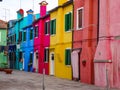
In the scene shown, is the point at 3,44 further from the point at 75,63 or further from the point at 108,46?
the point at 108,46

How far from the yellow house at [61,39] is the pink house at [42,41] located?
196cm

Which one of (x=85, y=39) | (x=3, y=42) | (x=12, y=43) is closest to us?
(x=85, y=39)

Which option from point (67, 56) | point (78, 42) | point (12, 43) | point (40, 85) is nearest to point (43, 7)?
point (67, 56)

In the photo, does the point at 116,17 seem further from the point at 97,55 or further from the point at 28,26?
the point at 28,26

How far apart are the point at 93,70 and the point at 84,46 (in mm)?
2564

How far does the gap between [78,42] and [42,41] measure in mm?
13052

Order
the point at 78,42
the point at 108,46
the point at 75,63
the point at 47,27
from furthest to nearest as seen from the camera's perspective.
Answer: the point at 47,27 → the point at 78,42 → the point at 75,63 → the point at 108,46

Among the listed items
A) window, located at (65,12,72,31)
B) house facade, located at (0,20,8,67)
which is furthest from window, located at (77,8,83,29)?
house facade, located at (0,20,8,67)

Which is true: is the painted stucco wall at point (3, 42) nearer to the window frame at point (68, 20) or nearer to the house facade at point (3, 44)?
the house facade at point (3, 44)

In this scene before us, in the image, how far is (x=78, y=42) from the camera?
3170 cm

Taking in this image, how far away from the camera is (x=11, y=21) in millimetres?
66750

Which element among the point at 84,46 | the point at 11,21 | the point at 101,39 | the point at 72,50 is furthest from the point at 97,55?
the point at 11,21

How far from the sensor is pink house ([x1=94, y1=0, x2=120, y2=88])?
2511 centimetres

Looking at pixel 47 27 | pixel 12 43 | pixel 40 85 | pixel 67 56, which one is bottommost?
pixel 40 85
